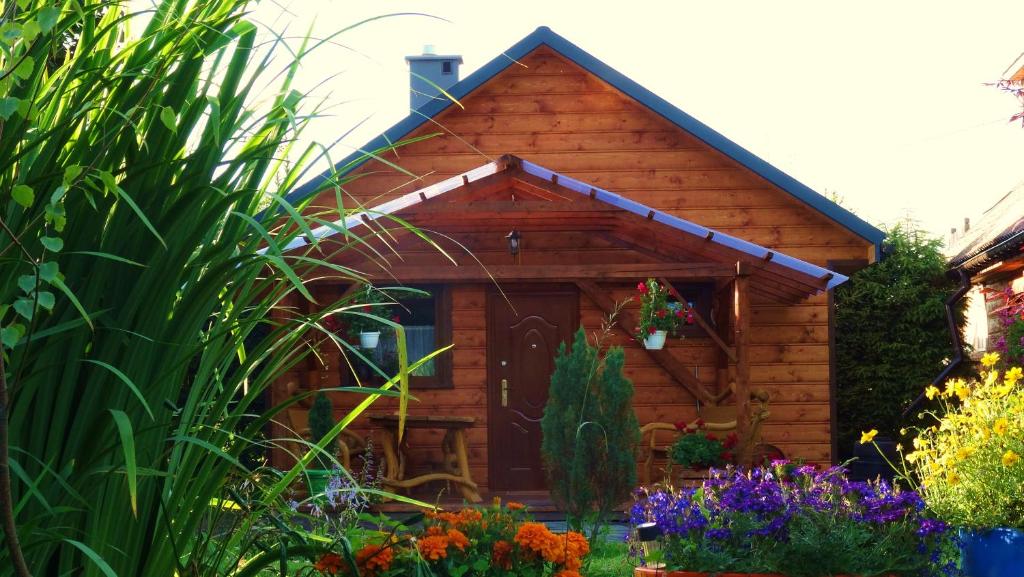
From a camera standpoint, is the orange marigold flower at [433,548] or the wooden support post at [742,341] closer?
the orange marigold flower at [433,548]

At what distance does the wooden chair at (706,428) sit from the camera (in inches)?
361

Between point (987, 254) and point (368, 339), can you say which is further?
point (987, 254)

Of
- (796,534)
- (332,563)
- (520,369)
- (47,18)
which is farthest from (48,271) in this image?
(520,369)

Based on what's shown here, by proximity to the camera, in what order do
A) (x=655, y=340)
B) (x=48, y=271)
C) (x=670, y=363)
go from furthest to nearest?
(x=670, y=363)
(x=655, y=340)
(x=48, y=271)

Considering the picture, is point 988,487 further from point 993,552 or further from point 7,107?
point 7,107

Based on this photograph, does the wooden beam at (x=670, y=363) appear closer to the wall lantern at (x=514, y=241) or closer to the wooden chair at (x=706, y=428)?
the wooden chair at (x=706, y=428)

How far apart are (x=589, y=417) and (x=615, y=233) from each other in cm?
365

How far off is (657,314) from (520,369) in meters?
1.89

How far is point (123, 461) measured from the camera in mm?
1469

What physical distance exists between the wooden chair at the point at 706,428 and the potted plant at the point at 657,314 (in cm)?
85

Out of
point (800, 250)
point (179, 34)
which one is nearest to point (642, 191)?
point (800, 250)

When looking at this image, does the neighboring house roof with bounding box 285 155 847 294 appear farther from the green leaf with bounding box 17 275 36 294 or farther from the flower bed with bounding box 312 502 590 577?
the green leaf with bounding box 17 275 36 294

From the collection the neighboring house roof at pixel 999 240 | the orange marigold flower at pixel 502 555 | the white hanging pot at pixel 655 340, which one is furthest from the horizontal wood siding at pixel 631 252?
the orange marigold flower at pixel 502 555

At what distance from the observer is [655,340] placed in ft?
31.7
